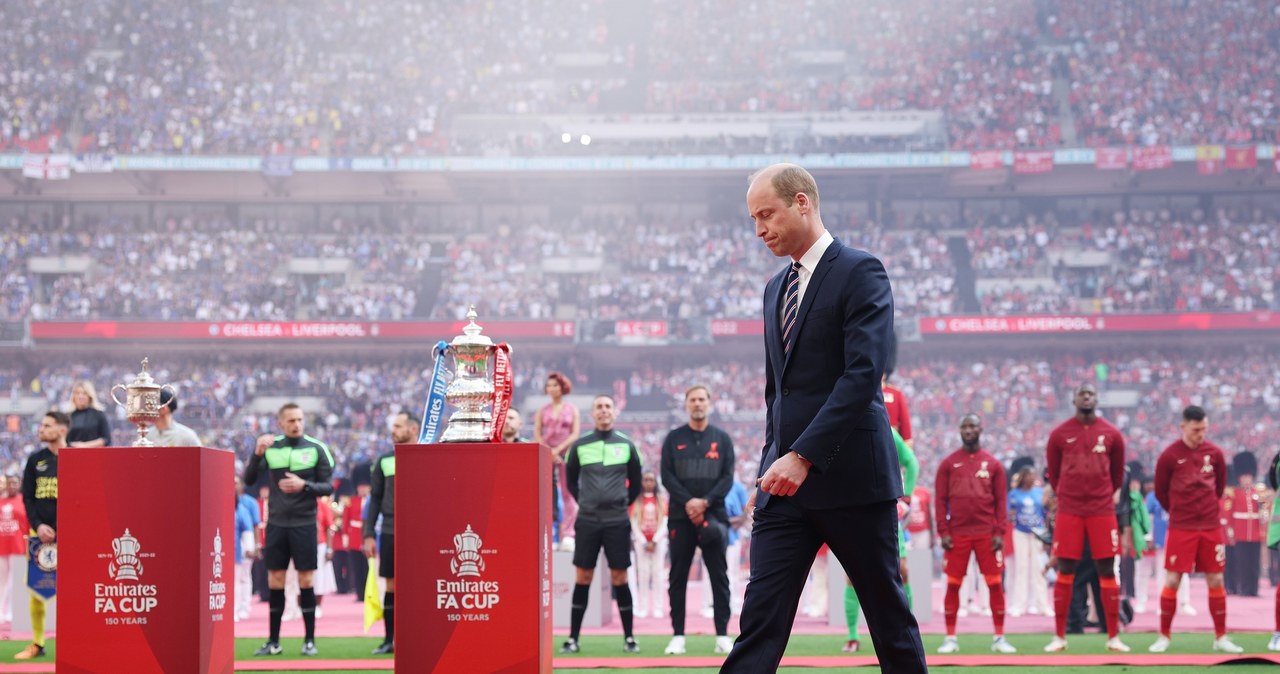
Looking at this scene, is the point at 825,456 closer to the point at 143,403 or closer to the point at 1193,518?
the point at 143,403

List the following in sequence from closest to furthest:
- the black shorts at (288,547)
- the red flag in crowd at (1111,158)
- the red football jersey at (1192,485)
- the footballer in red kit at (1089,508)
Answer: the footballer in red kit at (1089,508)
the black shorts at (288,547)
the red football jersey at (1192,485)
the red flag in crowd at (1111,158)

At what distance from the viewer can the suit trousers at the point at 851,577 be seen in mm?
4238

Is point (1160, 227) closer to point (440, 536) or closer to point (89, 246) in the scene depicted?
point (89, 246)

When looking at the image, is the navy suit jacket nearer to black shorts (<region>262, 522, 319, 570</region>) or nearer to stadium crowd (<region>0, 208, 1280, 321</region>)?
black shorts (<region>262, 522, 319, 570</region>)

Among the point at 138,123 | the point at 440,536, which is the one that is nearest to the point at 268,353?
the point at 138,123

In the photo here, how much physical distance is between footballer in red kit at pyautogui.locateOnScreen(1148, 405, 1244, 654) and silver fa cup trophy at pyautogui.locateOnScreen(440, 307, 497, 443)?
6570 millimetres

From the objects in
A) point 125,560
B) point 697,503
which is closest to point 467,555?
point 125,560

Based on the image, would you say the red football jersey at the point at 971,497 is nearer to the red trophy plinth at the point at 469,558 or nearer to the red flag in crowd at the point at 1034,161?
the red trophy plinth at the point at 469,558

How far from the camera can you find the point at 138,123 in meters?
39.5

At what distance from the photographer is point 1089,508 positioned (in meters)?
10.2

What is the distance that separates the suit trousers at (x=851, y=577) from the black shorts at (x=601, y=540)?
6.49 meters

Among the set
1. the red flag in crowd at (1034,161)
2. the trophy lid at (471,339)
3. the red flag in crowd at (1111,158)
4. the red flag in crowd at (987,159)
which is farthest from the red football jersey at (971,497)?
the red flag in crowd at (1111,158)

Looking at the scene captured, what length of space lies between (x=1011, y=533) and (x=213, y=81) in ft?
109

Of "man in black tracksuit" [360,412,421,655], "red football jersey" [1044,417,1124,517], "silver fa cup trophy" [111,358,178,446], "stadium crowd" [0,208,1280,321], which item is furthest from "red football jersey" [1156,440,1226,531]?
"stadium crowd" [0,208,1280,321]
